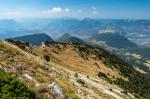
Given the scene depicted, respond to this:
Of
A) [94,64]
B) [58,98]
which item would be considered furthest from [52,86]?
[94,64]

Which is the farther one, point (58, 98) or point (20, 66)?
point (20, 66)

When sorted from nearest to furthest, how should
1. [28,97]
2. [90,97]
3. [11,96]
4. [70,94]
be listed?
[11,96]
[28,97]
[70,94]
[90,97]

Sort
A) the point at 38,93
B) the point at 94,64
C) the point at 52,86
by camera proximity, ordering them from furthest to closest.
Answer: the point at 94,64 → the point at 52,86 → the point at 38,93

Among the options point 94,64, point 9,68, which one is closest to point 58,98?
point 9,68

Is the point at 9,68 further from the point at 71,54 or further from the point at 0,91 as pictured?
the point at 71,54

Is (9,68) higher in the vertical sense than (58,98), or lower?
higher

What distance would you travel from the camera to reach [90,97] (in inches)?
2066

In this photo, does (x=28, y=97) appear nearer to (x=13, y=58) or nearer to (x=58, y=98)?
(x=58, y=98)

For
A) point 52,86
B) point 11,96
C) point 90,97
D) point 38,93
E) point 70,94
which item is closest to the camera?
point 11,96

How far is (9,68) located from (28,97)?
13532 mm

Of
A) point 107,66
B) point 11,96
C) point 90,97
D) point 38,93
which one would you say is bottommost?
point 107,66

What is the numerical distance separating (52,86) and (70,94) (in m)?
4.83

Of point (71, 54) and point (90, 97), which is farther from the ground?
point (90, 97)

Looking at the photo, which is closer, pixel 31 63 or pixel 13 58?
pixel 13 58
